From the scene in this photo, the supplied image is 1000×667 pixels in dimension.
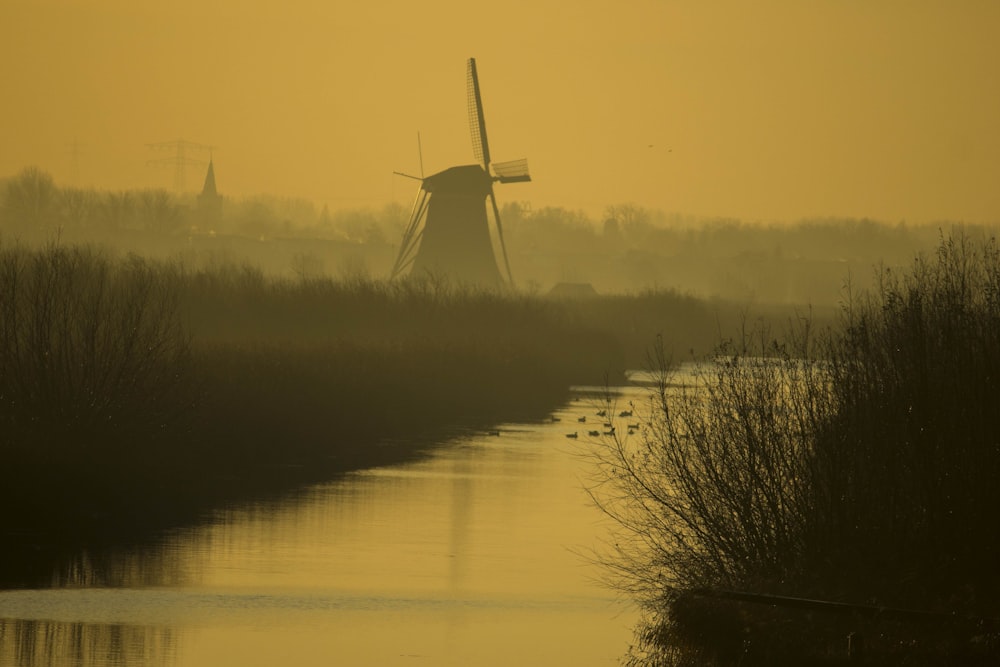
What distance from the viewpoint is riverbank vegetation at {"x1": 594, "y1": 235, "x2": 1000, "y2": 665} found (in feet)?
54.0

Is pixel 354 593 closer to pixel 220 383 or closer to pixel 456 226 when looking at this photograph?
pixel 220 383

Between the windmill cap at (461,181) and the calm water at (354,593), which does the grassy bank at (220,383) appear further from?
the windmill cap at (461,181)

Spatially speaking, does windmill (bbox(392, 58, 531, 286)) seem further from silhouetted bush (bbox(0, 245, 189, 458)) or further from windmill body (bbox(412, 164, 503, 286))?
silhouetted bush (bbox(0, 245, 189, 458))

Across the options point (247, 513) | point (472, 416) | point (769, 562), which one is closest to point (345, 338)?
point (472, 416)

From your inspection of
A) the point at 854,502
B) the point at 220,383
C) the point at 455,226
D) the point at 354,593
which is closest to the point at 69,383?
the point at 220,383

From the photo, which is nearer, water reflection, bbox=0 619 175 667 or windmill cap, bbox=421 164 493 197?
water reflection, bbox=0 619 175 667

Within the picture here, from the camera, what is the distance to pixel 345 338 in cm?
5184

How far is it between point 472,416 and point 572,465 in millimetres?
11515

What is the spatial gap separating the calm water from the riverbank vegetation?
1731 mm

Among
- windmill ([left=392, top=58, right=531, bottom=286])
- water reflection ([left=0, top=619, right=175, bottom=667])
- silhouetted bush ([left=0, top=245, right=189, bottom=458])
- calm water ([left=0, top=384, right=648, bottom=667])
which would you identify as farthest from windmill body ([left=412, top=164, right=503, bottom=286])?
water reflection ([left=0, top=619, right=175, bottom=667])

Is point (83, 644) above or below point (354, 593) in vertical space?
above

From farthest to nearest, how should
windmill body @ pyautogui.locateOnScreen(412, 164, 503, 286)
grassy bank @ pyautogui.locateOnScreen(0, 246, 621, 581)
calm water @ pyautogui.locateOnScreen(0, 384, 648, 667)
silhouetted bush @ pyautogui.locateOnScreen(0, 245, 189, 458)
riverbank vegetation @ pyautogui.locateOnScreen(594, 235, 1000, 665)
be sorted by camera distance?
windmill body @ pyautogui.locateOnScreen(412, 164, 503, 286) → silhouetted bush @ pyautogui.locateOnScreen(0, 245, 189, 458) → grassy bank @ pyautogui.locateOnScreen(0, 246, 621, 581) → calm water @ pyautogui.locateOnScreen(0, 384, 648, 667) → riverbank vegetation @ pyautogui.locateOnScreen(594, 235, 1000, 665)

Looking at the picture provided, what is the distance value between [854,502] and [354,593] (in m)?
7.06

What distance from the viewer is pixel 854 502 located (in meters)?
17.3
